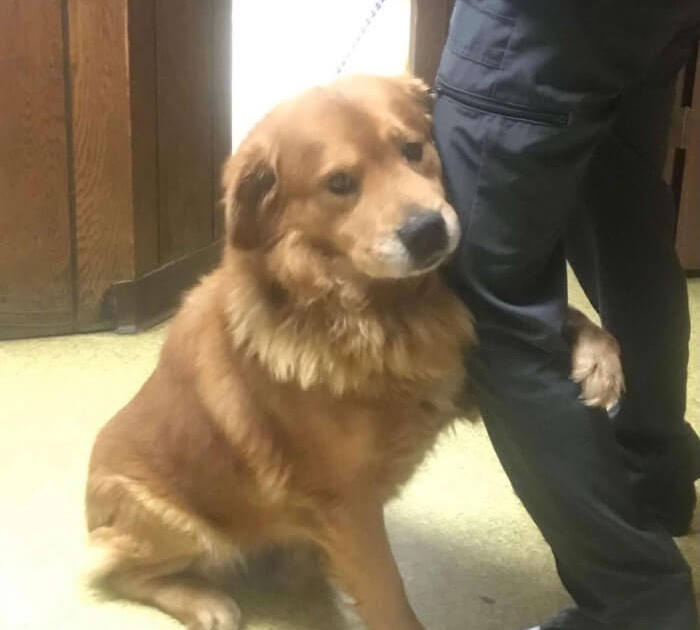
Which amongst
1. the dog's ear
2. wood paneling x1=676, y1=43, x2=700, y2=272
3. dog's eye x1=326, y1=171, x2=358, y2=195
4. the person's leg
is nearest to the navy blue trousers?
the person's leg

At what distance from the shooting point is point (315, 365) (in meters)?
1.48

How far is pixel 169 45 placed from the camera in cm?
277

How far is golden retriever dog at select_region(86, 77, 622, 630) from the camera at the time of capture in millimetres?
1390

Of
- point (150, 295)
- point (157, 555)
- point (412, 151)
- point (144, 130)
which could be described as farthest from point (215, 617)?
point (144, 130)

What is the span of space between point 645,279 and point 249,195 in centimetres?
71

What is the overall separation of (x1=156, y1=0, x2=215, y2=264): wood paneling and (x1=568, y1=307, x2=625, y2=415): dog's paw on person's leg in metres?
1.65

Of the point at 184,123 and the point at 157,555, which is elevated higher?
the point at 184,123

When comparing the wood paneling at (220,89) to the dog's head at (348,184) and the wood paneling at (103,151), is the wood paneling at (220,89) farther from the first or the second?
the dog's head at (348,184)

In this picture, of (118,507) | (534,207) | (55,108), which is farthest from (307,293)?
(55,108)

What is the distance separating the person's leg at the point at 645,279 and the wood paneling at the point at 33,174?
5.07 ft

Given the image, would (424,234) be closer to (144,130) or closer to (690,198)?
Result: (144,130)

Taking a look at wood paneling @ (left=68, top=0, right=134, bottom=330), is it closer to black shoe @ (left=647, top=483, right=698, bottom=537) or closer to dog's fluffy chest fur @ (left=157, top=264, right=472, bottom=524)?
dog's fluffy chest fur @ (left=157, top=264, right=472, bottom=524)

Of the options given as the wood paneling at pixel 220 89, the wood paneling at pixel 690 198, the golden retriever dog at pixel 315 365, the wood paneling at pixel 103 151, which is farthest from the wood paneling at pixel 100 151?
the wood paneling at pixel 690 198

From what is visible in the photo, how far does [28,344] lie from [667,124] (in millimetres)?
1894
